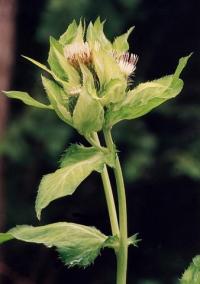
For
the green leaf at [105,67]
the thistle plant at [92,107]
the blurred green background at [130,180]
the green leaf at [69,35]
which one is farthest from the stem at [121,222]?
the blurred green background at [130,180]

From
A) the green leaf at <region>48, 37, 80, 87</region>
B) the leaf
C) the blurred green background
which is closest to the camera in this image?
the leaf

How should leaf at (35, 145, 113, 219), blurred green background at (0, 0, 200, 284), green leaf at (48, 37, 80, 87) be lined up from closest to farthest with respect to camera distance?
leaf at (35, 145, 113, 219) → green leaf at (48, 37, 80, 87) → blurred green background at (0, 0, 200, 284)

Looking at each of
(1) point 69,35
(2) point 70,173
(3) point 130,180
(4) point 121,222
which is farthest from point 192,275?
(3) point 130,180

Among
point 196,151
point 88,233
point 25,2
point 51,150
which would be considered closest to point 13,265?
point 51,150

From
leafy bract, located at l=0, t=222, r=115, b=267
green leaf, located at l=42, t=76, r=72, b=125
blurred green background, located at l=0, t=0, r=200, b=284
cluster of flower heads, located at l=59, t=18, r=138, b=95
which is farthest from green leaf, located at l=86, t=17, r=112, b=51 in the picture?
blurred green background, located at l=0, t=0, r=200, b=284

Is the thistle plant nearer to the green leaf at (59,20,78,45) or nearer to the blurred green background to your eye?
the green leaf at (59,20,78,45)

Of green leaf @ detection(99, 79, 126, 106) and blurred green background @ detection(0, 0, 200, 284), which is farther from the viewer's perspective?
blurred green background @ detection(0, 0, 200, 284)

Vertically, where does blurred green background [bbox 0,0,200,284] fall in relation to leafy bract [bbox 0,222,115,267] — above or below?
above

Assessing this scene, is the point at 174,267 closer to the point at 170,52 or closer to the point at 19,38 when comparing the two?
the point at 170,52
